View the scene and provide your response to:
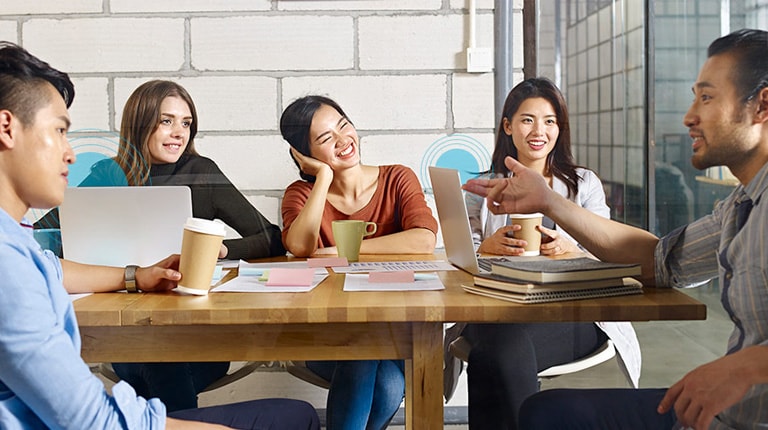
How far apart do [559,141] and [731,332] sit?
19.7 inches

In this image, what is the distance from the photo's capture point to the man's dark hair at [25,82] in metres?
1.13

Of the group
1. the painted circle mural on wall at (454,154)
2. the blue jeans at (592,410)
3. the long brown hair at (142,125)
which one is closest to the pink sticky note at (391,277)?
the painted circle mural on wall at (454,154)

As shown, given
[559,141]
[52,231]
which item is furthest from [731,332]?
[52,231]

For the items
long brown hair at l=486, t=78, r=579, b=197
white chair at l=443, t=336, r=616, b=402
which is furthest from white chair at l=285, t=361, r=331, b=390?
long brown hair at l=486, t=78, r=579, b=197

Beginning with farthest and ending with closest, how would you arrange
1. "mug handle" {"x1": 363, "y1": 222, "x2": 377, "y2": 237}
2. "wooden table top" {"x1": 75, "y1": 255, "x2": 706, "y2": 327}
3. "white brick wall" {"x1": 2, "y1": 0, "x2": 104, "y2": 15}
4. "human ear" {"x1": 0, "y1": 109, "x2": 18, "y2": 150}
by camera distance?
"mug handle" {"x1": 363, "y1": 222, "x2": 377, "y2": 237}, "white brick wall" {"x1": 2, "y1": 0, "x2": 104, "y2": 15}, "wooden table top" {"x1": 75, "y1": 255, "x2": 706, "y2": 327}, "human ear" {"x1": 0, "y1": 109, "x2": 18, "y2": 150}

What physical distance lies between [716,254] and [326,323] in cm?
70

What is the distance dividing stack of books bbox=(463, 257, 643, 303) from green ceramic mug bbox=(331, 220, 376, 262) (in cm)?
36

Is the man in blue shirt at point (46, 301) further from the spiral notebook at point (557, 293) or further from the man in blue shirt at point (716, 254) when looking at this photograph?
the man in blue shirt at point (716, 254)

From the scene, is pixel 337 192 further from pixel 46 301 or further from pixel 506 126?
pixel 46 301

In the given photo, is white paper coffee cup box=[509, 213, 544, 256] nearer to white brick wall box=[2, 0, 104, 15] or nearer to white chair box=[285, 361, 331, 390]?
white chair box=[285, 361, 331, 390]

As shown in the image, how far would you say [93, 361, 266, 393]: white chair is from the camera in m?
1.26

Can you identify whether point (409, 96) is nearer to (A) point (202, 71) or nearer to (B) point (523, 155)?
(B) point (523, 155)

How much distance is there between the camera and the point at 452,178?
1.48m

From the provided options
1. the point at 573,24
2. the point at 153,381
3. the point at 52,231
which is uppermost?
the point at 573,24
